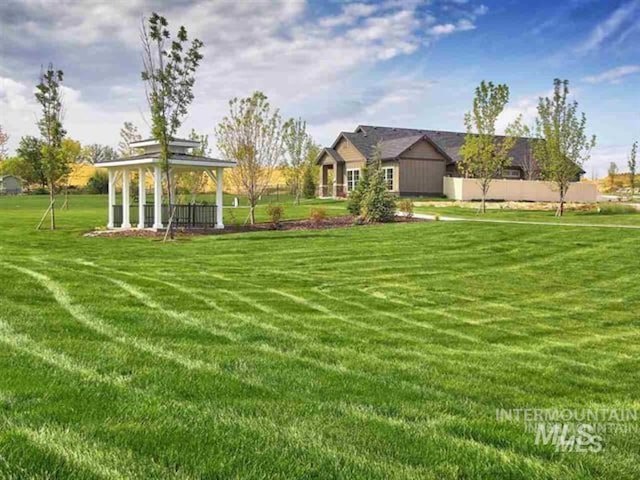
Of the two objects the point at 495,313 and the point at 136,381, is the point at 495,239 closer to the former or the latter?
the point at 495,313

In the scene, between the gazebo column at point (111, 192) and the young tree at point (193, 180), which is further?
the young tree at point (193, 180)

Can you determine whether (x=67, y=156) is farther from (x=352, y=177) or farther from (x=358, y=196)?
(x=352, y=177)

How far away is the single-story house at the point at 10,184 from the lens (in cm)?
6853

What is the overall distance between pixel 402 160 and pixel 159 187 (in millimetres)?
22261

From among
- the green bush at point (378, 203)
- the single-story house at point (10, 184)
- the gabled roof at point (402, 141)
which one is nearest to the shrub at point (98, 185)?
the single-story house at point (10, 184)

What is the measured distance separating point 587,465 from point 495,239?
466 inches

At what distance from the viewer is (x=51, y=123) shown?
2069 cm

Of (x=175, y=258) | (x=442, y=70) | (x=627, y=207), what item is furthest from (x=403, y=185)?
A: (x=175, y=258)

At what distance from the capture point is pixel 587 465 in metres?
3.12

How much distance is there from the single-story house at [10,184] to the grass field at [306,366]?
6651cm

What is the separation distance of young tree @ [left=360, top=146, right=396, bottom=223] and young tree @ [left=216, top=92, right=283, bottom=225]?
13.0 ft

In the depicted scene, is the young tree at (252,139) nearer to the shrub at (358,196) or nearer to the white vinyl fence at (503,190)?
the shrub at (358,196)

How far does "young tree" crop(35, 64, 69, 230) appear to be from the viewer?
20.6 m

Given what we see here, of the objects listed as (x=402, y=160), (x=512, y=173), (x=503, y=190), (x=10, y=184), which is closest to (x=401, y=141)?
(x=402, y=160)
